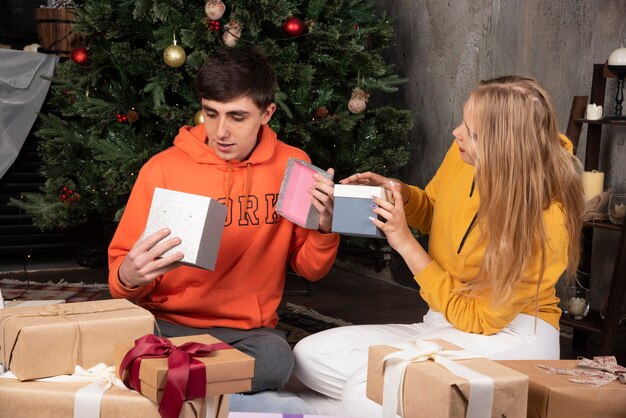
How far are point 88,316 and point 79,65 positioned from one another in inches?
89.8

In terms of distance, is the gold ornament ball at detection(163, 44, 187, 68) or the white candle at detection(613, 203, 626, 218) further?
the gold ornament ball at detection(163, 44, 187, 68)

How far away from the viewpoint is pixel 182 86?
356 cm

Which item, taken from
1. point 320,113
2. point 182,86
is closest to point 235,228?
point 182,86

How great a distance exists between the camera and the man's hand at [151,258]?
6.18 ft

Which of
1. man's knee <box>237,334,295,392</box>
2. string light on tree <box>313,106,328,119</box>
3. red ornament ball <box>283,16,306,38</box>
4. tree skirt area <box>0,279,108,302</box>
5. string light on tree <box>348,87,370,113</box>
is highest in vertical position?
red ornament ball <box>283,16,306,38</box>

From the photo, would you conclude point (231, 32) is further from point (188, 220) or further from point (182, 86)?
point (188, 220)

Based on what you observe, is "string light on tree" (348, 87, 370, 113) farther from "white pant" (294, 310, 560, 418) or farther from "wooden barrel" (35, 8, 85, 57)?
"wooden barrel" (35, 8, 85, 57)

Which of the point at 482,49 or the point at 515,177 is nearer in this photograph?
the point at 515,177

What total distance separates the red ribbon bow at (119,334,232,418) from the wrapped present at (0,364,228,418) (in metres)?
0.02

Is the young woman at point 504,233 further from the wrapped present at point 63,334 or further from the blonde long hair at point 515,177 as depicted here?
the wrapped present at point 63,334

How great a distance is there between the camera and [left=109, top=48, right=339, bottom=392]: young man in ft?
7.39

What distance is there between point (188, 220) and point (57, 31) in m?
3.26

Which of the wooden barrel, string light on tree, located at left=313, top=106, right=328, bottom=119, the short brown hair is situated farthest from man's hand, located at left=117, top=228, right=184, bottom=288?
the wooden barrel

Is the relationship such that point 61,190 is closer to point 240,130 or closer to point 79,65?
point 79,65
